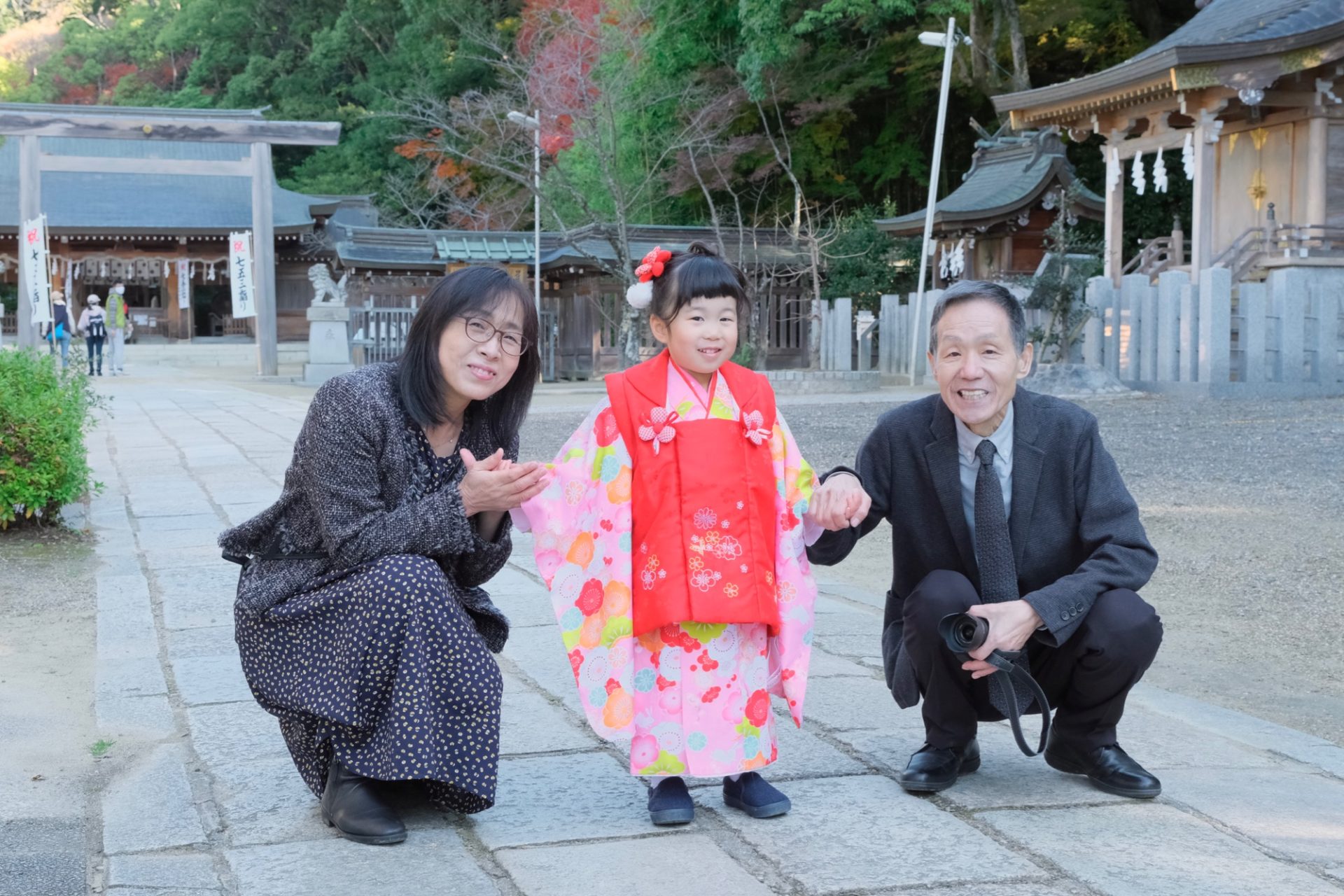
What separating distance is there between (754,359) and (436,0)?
12.2 m

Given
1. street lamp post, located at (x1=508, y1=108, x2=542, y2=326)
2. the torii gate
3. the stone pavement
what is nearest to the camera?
the stone pavement

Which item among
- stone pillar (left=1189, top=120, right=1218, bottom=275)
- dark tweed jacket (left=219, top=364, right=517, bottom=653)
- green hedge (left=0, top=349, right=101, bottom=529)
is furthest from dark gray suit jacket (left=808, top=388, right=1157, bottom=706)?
stone pillar (left=1189, top=120, right=1218, bottom=275)

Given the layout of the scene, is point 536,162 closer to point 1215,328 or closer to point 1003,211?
point 1003,211

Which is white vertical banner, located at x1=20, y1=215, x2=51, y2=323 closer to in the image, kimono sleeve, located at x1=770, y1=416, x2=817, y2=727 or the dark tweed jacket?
the dark tweed jacket

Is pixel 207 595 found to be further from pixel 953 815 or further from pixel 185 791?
pixel 953 815

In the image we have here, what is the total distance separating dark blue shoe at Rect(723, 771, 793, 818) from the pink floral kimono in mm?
34

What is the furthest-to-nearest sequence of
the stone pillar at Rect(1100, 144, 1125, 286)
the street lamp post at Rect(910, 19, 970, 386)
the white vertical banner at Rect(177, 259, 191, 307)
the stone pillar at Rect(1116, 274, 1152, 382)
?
the white vertical banner at Rect(177, 259, 191, 307), the stone pillar at Rect(1100, 144, 1125, 286), the street lamp post at Rect(910, 19, 970, 386), the stone pillar at Rect(1116, 274, 1152, 382)

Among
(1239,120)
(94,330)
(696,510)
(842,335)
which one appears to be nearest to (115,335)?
(94,330)

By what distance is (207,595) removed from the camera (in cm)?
466

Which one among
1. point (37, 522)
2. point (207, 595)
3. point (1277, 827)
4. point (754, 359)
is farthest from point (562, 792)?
point (754, 359)

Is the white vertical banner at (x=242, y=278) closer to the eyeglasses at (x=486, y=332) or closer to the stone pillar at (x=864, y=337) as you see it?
the stone pillar at (x=864, y=337)

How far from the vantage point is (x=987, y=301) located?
8.65 ft

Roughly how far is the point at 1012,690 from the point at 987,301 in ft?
2.59

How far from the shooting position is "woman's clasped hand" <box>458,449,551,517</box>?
2375 mm
